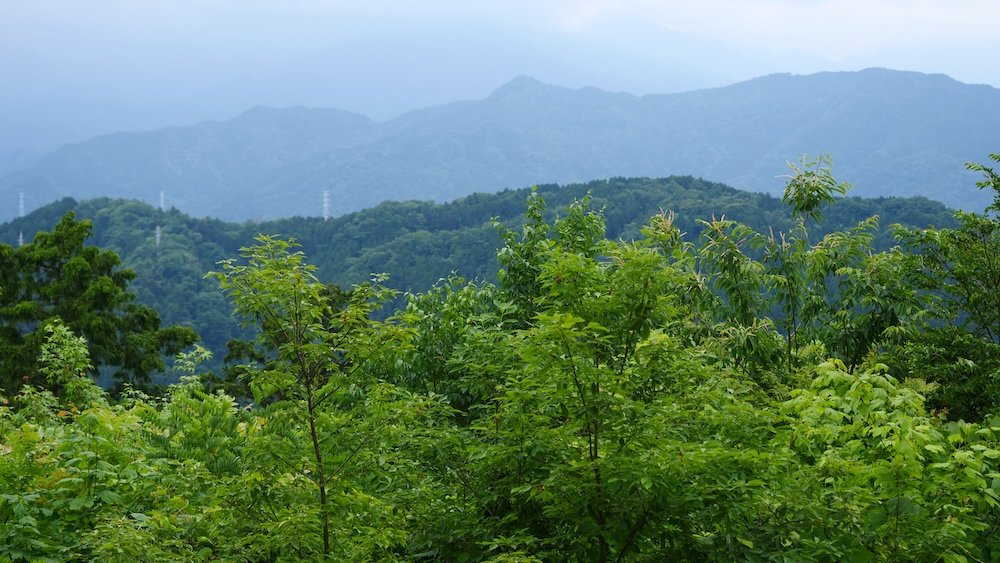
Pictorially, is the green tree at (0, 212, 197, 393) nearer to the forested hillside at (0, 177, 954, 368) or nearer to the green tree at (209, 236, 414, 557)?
the green tree at (209, 236, 414, 557)

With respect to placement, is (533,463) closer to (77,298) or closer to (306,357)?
(306,357)

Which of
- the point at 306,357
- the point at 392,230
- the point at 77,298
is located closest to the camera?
the point at 306,357

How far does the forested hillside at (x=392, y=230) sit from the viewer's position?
3593 inches

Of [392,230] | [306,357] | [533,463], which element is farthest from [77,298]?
[392,230]

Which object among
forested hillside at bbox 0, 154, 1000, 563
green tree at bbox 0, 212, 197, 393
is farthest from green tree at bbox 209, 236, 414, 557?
green tree at bbox 0, 212, 197, 393

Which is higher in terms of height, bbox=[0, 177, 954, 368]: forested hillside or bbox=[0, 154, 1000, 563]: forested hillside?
bbox=[0, 154, 1000, 563]: forested hillside

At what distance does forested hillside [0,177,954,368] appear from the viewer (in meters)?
91.2

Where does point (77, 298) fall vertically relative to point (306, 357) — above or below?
below

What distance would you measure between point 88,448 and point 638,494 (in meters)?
4.26

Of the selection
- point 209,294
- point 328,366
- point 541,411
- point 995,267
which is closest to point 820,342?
point 995,267

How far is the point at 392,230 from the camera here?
119688 millimetres

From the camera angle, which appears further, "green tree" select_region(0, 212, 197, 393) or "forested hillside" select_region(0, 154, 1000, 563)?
"green tree" select_region(0, 212, 197, 393)

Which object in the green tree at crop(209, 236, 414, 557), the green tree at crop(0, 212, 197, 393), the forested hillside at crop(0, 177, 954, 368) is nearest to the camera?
the green tree at crop(209, 236, 414, 557)

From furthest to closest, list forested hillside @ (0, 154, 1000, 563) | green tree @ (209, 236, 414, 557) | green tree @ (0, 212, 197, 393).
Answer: green tree @ (0, 212, 197, 393)
green tree @ (209, 236, 414, 557)
forested hillside @ (0, 154, 1000, 563)
